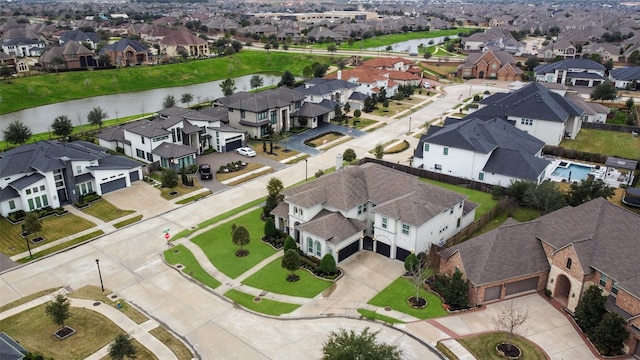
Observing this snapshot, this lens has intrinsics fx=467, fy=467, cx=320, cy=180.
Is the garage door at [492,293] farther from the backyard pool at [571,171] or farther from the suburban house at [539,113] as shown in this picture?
the suburban house at [539,113]

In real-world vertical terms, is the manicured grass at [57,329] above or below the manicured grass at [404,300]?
above

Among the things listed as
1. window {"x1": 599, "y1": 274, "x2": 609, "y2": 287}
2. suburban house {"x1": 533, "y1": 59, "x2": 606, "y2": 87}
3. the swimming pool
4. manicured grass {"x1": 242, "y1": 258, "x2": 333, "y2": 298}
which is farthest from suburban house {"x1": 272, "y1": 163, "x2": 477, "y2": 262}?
suburban house {"x1": 533, "y1": 59, "x2": 606, "y2": 87}

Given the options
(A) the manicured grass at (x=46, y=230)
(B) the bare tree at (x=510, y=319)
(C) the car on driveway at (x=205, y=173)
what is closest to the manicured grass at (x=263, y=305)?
(B) the bare tree at (x=510, y=319)

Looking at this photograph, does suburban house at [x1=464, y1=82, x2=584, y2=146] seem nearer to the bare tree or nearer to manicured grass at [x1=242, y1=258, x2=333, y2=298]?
the bare tree

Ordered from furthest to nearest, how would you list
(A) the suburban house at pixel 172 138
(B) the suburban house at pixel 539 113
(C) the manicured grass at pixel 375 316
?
(B) the suburban house at pixel 539 113, (A) the suburban house at pixel 172 138, (C) the manicured grass at pixel 375 316

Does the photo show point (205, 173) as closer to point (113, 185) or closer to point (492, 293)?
point (113, 185)
